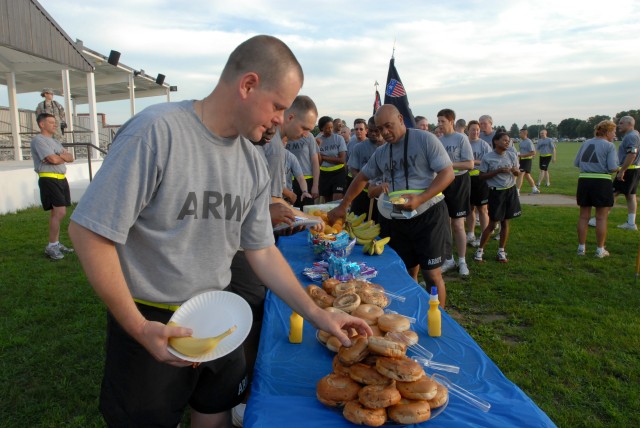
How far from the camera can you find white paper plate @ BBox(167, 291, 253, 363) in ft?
4.75

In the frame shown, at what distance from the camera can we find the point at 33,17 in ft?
38.9

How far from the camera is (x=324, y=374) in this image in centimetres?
190

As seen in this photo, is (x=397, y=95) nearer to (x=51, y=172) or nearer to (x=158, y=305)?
(x=51, y=172)

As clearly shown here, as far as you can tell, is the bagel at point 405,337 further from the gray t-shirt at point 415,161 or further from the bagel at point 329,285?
the gray t-shirt at point 415,161

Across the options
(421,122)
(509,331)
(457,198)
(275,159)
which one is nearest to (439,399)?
(275,159)

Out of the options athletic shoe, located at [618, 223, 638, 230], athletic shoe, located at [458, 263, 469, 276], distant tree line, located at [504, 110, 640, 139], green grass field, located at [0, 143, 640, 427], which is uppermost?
distant tree line, located at [504, 110, 640, 139]

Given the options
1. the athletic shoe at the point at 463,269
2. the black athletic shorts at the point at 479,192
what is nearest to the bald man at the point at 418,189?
the athletic shoe at the point at 463,269

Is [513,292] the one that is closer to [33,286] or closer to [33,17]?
[33,286]

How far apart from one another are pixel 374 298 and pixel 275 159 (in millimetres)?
1639

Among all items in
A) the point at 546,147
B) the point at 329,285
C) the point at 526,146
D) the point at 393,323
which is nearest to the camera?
the point at 393,323

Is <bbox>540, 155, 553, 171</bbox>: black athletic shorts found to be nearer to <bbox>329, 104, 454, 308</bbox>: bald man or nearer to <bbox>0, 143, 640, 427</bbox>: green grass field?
Result: <bbox>0, 143, 640, 427</bbox>: green grass field

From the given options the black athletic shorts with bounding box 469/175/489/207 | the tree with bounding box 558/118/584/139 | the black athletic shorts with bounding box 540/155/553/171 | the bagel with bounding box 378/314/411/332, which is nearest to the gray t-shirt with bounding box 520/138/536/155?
the black athletic shorts with bounding box 540/155/553/171

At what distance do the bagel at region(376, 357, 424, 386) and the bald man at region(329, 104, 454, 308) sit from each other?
248 centimetres

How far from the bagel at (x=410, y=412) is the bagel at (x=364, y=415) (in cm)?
3
